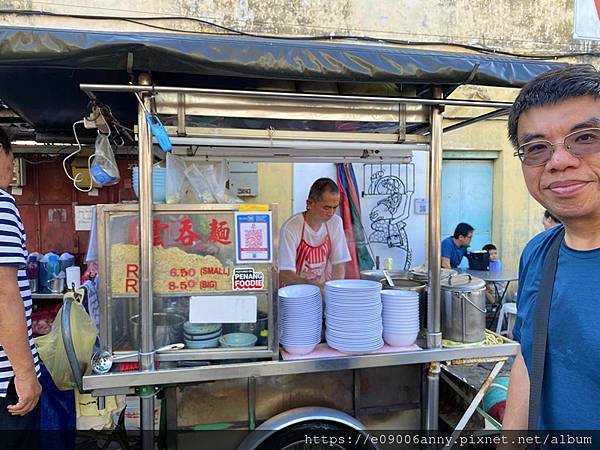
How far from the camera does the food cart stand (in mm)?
1707

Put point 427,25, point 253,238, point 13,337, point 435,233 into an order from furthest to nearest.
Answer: point 427,25
point 435,233
point 253,238
point 13,337

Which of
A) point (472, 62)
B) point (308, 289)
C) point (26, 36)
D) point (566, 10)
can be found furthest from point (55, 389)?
point (566, 10)

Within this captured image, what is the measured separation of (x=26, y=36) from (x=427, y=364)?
2399 millimetres

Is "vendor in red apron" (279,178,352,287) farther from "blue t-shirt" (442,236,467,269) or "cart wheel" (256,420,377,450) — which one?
"blue t-shirt" (442,236,467,269)

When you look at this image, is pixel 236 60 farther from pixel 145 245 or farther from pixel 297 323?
pixel 297 323

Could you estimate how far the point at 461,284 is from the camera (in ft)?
7.42

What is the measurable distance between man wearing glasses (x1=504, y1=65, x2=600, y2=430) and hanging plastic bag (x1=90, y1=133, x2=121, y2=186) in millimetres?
1703

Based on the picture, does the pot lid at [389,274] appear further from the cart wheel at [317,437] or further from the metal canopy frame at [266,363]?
the cart wheel at [317,437]

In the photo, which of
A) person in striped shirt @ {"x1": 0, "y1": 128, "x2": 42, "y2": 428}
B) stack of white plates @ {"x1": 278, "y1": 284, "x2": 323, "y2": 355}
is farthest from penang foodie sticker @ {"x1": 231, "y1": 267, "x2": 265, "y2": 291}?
person in striped shirt @ {"x1": 0, "y1": 128, "x2": 42, "y2": 428}

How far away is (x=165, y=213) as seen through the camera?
1.88 meters

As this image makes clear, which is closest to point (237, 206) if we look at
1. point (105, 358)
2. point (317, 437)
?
point (105, 358)

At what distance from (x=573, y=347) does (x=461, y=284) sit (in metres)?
1.16

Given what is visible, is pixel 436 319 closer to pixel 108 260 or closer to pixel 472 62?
pixel 472 62

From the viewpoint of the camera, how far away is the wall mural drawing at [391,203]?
6.05m
